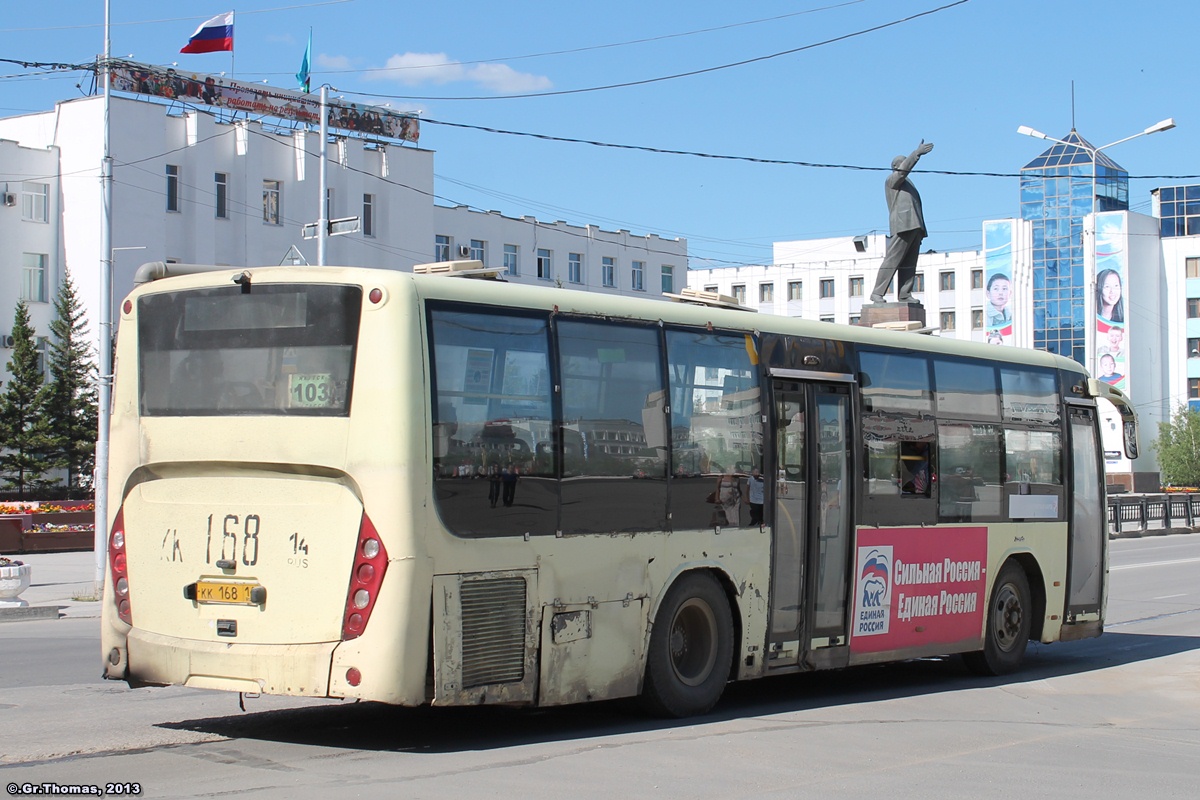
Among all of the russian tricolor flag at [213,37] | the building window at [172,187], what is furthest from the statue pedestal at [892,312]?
the building window at [172,187]

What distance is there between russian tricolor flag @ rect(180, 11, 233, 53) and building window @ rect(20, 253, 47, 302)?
1299 cm

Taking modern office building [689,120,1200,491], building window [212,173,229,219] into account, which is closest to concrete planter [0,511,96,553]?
building window [212,173,229,219]

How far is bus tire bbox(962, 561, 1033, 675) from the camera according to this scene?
1372cm

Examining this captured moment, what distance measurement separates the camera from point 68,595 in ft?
75.0

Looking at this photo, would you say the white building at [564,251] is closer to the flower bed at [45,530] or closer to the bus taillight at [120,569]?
the flower bed at [45,530]

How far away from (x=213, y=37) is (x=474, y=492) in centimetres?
4012

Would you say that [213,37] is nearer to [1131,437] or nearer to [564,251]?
[564,251]

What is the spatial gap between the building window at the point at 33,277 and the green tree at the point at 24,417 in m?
2.85

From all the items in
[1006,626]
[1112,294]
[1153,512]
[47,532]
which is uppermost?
[1112,294]

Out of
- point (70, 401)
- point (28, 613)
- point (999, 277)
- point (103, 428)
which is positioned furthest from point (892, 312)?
point (999, 277)

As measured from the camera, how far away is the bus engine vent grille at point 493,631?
8680mm

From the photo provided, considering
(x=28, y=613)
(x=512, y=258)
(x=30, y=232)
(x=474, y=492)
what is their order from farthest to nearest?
(x=512, y=258) → (x=30, y=232) → (x=28, y=613) → (x=474, y=492)

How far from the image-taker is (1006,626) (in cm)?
1398

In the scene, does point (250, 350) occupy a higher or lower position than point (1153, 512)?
higher
